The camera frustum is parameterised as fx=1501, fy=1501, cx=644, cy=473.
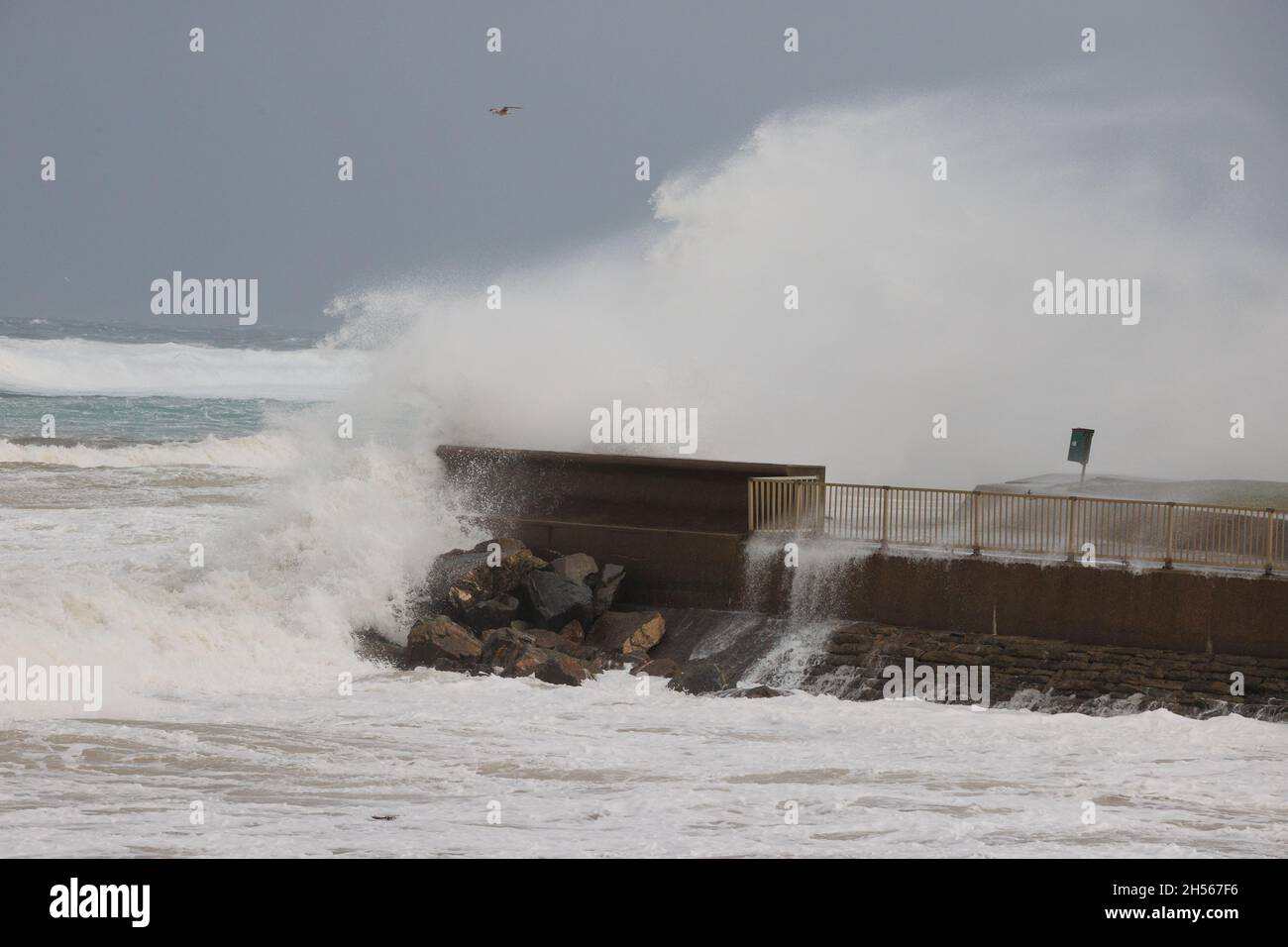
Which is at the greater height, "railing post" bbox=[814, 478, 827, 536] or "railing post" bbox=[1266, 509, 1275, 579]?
"railing post" bbox=[814, 478, 827, 536]

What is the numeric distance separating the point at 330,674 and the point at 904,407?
46.6ft

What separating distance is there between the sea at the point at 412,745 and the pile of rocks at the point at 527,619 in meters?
0.38

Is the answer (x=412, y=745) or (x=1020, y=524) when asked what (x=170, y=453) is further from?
(x=412, y=745)

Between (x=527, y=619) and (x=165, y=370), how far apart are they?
4980 centimetres

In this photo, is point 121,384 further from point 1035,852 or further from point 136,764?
point 1035,852

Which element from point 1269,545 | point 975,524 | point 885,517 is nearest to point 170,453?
point 885,517

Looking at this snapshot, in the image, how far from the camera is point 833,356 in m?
29.9

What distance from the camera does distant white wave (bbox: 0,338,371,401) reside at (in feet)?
200

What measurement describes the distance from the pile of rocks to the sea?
1.24 ft

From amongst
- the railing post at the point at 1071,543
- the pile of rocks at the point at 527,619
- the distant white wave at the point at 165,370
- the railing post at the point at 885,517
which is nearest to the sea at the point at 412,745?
the pile of rocks at the point at 527,619

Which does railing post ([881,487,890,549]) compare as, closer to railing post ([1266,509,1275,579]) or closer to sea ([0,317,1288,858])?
sea ([0,317,1288,858])

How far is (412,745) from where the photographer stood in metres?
14.3

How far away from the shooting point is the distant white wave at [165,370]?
60.9 meters

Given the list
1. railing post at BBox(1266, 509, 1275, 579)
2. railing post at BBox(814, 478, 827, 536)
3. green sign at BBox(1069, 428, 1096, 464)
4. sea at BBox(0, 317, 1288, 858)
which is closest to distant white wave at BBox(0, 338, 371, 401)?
sea at BBox(0, 317, 1288, 858)
